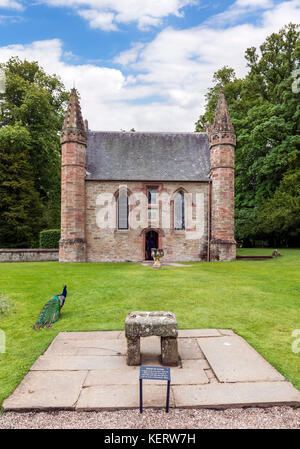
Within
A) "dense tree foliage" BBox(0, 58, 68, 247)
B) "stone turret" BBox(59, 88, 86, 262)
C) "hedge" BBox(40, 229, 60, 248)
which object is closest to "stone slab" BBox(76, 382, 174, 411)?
"stone turret" BBox(59, 88, 86, 262)

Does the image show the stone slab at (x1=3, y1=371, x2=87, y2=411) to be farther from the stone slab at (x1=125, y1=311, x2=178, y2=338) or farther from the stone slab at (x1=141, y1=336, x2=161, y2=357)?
the stone slab at (x1=141, y1=336, x2=161, y2=357)

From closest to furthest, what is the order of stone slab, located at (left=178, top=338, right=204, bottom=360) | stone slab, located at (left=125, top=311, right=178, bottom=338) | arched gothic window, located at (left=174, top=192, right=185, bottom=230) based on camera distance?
1. stone slab, located at (left=125, top=311, right=178, bottom=338)
2. stone slab, located at (left=178, top=338, right=204, bottom=360)
3. arched gothic window, located at (left=174, top=192, right=185, bottom=230)

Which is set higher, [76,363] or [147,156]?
[147,156]

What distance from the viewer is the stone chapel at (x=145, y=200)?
2297 centimetres

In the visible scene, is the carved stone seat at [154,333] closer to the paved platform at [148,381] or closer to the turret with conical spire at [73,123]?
the paved platform at [148,381]

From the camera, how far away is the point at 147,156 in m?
25.5

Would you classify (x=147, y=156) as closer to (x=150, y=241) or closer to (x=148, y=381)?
(x=150, y=241)

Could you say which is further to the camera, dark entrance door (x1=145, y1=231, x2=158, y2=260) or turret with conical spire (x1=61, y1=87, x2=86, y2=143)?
dark entrance door (x1=145, y1=231, x2=158, y2=260)

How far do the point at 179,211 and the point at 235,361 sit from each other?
19.9m

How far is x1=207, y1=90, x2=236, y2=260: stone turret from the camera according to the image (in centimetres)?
2303

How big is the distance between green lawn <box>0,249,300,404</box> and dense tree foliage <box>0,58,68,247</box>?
50.0 feet

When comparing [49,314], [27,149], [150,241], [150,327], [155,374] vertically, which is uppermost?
[27,149]

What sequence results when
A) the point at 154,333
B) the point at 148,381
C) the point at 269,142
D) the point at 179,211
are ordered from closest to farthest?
the point at 148,381
the point at 154,333
the point at 179,211
the point at 269,142

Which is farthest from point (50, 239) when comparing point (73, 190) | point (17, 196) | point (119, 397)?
point (119, 397)
